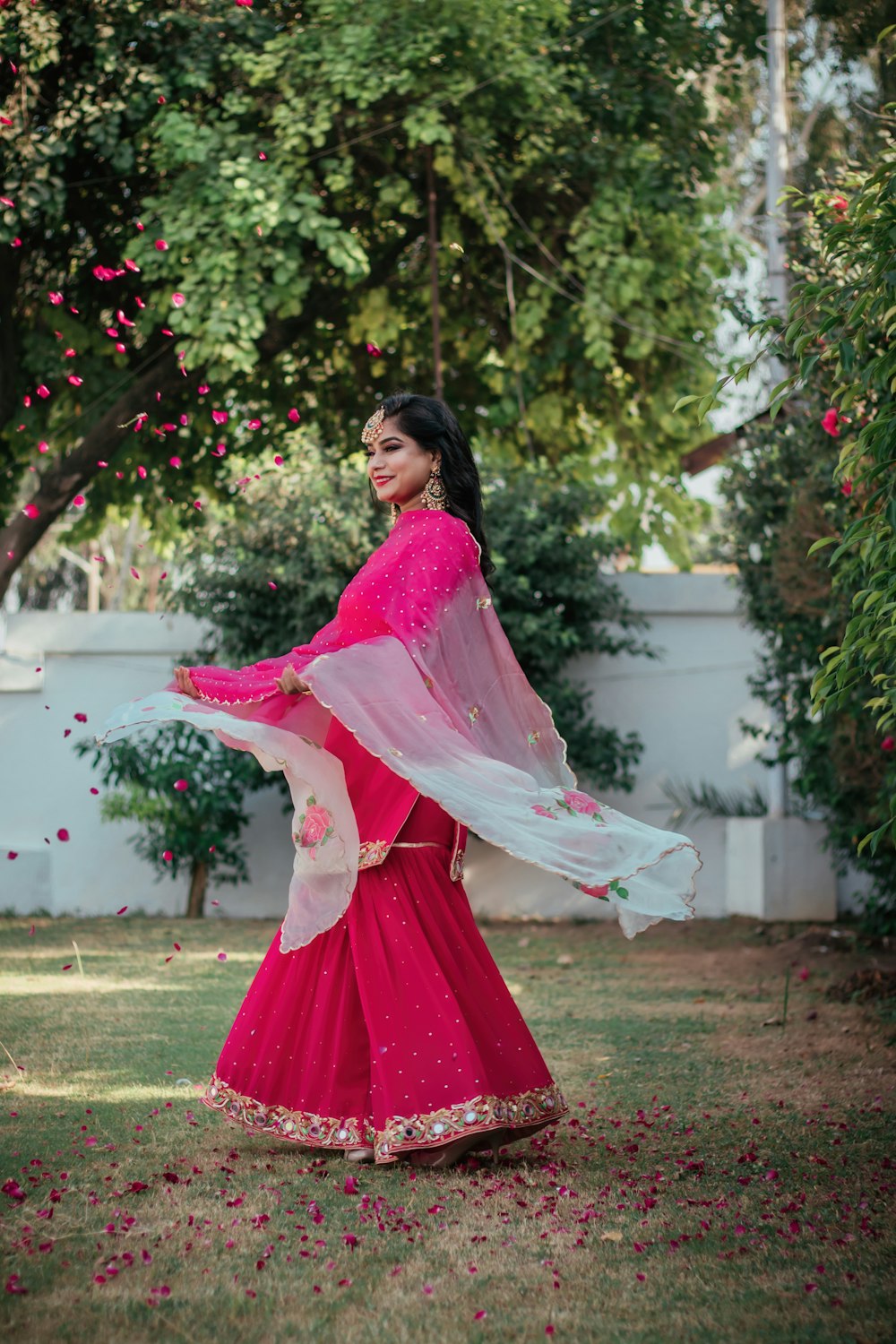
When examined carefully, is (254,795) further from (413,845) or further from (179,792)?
(413,845)

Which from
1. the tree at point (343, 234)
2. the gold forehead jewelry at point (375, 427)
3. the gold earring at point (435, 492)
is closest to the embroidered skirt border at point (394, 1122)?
the gold earring at point (435, 492)

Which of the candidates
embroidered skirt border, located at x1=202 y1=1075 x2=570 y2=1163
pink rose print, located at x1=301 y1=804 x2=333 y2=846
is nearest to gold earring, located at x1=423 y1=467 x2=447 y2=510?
pink rose print, located at x1=301 y1=804 x2=333 y2=846

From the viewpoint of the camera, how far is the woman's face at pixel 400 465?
365cm

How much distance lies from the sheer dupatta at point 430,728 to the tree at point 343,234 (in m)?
3.33

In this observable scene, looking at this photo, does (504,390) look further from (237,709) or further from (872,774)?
(237,709)

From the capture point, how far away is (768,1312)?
2.33 m

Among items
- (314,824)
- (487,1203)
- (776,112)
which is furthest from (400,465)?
(776,112)

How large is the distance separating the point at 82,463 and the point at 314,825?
19.0ft

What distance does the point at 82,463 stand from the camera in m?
8.48

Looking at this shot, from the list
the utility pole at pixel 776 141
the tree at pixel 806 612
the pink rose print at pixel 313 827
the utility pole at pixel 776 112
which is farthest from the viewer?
the utility pole at pixel 776 112

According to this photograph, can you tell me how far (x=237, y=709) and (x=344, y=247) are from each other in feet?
16.1

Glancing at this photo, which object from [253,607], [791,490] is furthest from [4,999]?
[791,490]

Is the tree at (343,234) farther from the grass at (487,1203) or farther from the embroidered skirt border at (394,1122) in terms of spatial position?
the embroidered skirt border at (394,1122)

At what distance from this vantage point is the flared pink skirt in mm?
3211
